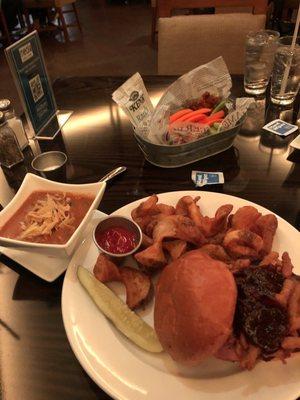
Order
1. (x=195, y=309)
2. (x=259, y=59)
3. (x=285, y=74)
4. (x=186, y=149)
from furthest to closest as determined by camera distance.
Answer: (x=259, y=59) → (x=285, y=74) → (x=186, y=149) → (x=195, y=309)

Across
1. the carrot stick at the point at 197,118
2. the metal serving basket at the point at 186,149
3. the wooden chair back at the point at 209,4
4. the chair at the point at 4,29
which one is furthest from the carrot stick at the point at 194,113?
the chair at the point at 4,29

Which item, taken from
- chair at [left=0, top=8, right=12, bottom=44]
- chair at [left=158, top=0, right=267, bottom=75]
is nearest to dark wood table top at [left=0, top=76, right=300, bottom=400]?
chair at [left=158, top=0, right=267, bottom=75]

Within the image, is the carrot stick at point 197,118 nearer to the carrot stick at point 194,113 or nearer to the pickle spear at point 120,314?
the carrot stick at point 194,113

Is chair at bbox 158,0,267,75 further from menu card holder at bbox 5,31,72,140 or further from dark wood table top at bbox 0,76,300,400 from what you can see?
menu card holder at bbox 5,31,72,140

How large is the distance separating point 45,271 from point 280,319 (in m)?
0.58

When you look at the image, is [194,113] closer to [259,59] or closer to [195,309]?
[259,59]

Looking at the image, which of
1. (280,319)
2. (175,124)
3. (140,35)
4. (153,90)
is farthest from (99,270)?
(140,35)

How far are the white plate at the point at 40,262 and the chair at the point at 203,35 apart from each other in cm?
146

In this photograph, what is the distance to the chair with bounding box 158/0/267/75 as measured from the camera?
6.01 feet

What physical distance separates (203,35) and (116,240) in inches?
Answer: 57.1

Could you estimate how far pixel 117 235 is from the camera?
3.01 feet

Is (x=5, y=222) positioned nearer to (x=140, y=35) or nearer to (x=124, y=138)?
(x=124, y=138)

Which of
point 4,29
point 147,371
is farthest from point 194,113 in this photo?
point 4,29

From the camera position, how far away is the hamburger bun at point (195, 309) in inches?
24.7
